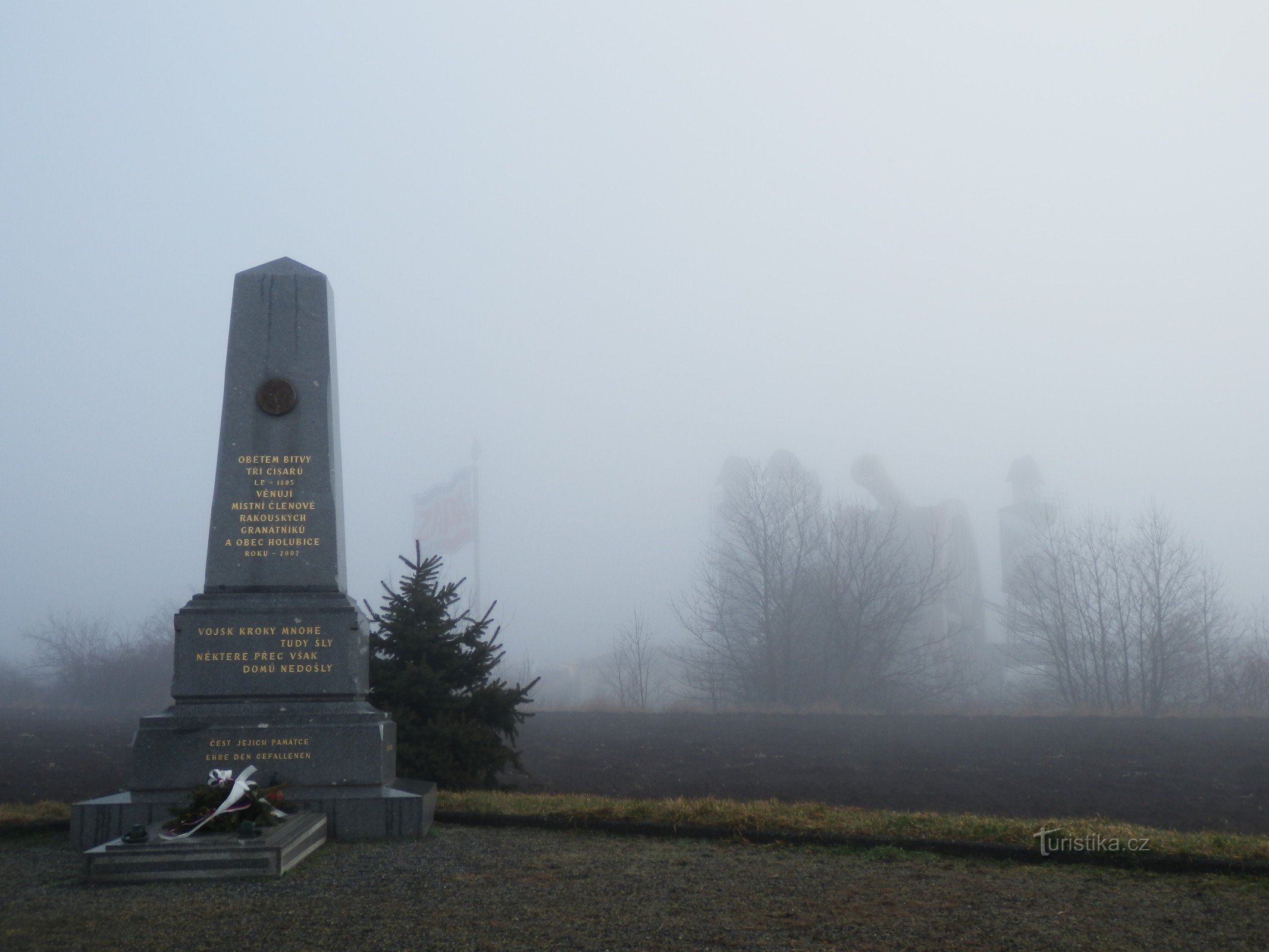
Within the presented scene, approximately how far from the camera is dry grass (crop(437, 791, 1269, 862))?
6430 mm

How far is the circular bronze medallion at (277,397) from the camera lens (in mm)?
8742

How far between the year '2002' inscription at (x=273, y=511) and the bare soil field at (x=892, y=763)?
443cm

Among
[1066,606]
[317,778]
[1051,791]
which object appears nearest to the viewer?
[317,778]

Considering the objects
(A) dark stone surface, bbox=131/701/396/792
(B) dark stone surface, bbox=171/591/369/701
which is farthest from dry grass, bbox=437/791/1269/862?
(B) dark stone surface, bbox=171/591/369/701

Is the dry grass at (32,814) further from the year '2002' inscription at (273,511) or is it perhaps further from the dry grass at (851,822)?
the dry grass at (851,822)

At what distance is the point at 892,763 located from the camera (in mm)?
14406

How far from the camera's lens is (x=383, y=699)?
10117 millimetres

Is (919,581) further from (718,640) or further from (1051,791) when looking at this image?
(1051,791)

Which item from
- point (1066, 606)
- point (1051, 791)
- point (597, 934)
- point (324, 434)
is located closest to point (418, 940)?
point (597, 934)

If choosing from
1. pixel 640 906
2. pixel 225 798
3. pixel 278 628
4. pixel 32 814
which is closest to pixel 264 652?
pixel 278 628

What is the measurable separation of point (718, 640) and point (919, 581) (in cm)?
645

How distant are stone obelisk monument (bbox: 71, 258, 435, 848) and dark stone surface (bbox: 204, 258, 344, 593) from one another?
0.04ft
